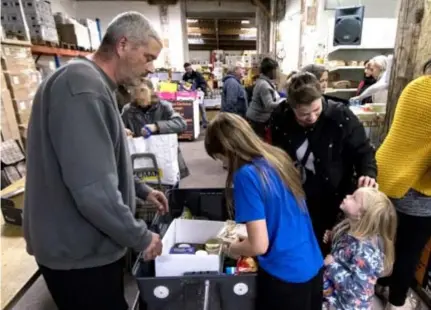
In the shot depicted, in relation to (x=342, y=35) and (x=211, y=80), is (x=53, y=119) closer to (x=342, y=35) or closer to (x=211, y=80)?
(x=342, y=35)

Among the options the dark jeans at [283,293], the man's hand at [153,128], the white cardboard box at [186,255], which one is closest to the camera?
the dark jeans at [283,293]

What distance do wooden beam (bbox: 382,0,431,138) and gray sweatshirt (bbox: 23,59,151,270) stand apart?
1.92 m

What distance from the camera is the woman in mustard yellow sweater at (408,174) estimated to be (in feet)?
4.45

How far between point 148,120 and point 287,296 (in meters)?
1.66

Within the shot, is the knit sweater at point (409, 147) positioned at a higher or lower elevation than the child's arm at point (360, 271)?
higher

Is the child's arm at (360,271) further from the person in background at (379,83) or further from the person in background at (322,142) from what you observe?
the person in background at (379,83)

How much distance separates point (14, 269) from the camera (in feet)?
6.18

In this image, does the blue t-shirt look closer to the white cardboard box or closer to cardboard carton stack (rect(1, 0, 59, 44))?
the white cardboard box

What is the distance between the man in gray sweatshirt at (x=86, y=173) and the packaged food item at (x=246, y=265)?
15.6 inches

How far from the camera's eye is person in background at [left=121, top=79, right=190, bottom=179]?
2.31 meters

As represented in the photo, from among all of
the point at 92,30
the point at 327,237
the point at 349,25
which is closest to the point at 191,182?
the point at 327,237

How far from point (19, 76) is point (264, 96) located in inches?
129

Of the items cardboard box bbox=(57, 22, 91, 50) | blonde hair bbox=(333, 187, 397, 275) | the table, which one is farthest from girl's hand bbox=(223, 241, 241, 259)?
cardboard box bbox=(57, 22, 91, 50)

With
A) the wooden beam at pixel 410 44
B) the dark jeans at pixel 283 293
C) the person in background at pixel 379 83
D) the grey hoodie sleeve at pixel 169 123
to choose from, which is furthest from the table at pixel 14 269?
the person in background at pixel 379 83
